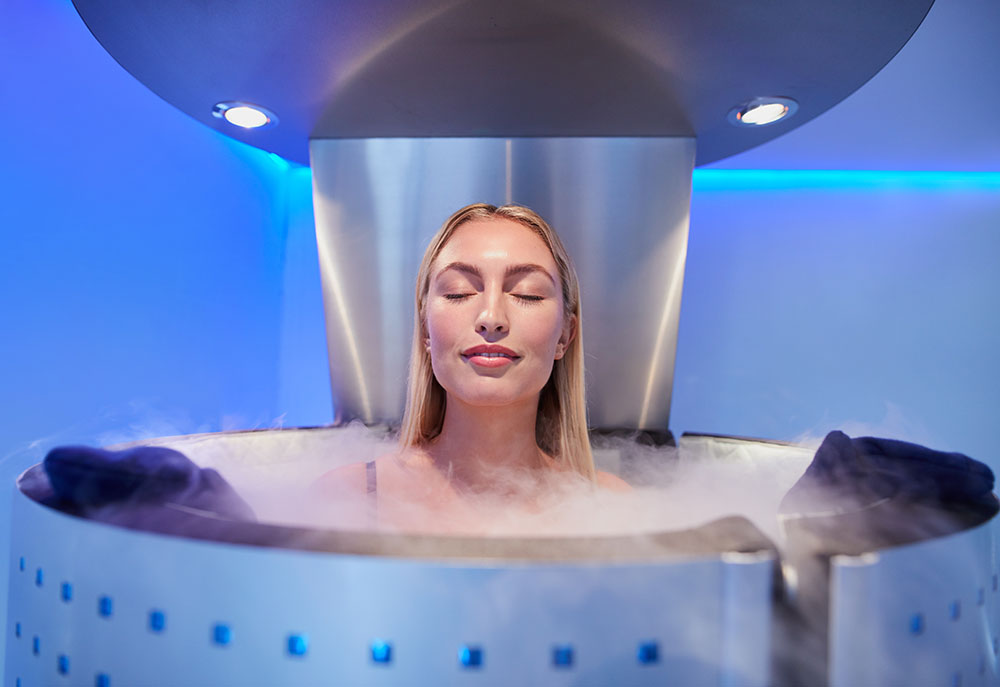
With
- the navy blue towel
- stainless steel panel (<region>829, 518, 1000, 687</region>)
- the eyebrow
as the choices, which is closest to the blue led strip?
the eyebrow

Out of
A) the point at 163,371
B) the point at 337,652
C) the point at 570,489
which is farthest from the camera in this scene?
the point at 163,371

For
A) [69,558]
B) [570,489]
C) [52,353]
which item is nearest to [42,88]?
[52,353]

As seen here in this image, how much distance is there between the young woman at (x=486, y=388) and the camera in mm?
803

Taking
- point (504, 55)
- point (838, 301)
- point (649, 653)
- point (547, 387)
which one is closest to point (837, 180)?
point (838, 301)

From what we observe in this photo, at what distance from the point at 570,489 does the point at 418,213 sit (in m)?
0.62

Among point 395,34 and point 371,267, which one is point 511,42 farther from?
point 371,267

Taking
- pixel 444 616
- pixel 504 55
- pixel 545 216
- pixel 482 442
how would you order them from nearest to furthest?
pixel 444 616 < pixel 504 55 < pixel 482 442 < pixel 545 216

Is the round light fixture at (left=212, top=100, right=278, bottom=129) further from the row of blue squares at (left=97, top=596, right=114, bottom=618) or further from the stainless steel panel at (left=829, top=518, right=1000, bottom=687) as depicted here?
the stainless steel panel at (left=829, top=518, right=1000, bottom=687)

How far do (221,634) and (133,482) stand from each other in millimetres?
166

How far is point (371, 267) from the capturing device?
1202mm

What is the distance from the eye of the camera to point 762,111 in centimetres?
96

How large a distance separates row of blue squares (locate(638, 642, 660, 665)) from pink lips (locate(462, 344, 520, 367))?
1.48ft

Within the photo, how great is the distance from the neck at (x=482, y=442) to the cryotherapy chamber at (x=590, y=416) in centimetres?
32

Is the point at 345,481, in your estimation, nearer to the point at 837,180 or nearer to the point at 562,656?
the point at 562,656
